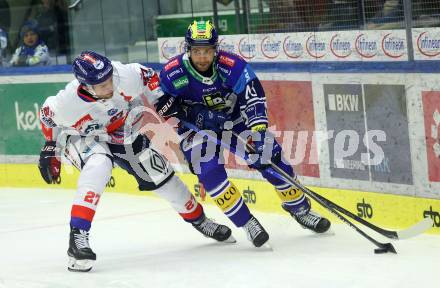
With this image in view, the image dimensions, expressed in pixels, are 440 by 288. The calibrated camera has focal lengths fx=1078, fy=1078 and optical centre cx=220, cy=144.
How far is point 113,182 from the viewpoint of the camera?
851 cm

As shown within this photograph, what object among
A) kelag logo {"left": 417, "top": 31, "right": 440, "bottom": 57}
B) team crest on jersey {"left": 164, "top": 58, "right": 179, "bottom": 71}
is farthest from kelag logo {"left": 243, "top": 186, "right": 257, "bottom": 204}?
kelag logo {"left": 417, "top": 31, "right": 440, "bottom": 57}

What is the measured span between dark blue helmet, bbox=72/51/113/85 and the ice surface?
104 centimetres

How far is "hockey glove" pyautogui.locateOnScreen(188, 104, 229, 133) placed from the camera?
20.1 ft

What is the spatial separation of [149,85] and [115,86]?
22 cm

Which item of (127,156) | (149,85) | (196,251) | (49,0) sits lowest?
(196,251)

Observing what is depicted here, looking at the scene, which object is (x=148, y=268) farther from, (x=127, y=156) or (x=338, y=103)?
(x=338, y=103)

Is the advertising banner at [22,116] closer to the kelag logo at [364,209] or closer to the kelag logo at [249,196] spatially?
the kelag logo at [249,196]

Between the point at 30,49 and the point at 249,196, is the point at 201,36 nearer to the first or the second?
the point at 249,196

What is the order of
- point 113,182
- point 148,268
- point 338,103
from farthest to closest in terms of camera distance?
point 113,182 < point 338,103 < point 148,268

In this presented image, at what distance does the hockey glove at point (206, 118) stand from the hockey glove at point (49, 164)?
81 centimetres

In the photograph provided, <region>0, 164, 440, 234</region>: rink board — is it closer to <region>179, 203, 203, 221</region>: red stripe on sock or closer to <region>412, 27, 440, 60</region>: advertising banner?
<region>412, 27, 440, 60</region>: advertising banner

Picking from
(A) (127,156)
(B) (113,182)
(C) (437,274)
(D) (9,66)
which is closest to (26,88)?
(D) (9,66)

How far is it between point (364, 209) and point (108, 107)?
1763 mm

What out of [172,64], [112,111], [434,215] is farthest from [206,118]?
[434,215]
